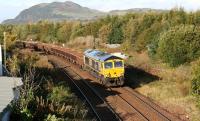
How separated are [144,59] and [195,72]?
74.0 feet

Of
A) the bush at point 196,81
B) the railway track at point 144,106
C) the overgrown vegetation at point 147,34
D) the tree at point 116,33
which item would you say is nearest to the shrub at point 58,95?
the overgrown vegetation at point 147,34

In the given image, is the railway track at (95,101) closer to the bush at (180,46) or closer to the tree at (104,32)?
the bush at (180,46)

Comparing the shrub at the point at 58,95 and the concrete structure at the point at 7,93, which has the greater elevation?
the concrete structure at the point at 7,93

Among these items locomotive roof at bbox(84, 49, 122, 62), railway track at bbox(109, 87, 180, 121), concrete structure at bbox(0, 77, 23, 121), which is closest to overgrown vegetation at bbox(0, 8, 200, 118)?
concrete structure at bbox(0, 77, 23, 121)

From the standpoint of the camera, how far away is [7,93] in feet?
55.5

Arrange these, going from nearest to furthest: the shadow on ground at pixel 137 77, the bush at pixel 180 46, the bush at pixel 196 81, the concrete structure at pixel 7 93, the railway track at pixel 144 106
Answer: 1. the concrete structure at pixel 7 93
2. the railway track at pixel 144 106
3. the bush at pixel 196 81
4. the shadow on ground at pixel 137 77
5. the bush at pixel 180 46

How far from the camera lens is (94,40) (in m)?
76.2

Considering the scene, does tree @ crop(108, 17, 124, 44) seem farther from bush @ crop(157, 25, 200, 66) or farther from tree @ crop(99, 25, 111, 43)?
bush @ crop(157, 25, 200, 66)

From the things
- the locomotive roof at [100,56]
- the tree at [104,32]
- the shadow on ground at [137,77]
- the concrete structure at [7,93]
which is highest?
the concrete structure at [7,93]

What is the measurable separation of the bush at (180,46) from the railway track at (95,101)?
30.1ft

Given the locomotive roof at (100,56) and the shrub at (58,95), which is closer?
the shrub at (58,95)

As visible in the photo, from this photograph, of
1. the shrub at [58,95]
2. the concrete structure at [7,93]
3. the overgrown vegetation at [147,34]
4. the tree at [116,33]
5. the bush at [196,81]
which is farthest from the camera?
the tree at [116,33]

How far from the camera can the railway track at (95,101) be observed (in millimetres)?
24928

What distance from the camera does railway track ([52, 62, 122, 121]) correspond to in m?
24.9
